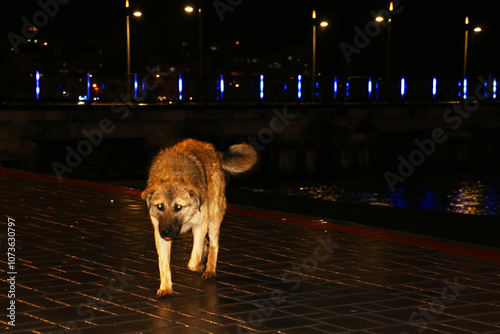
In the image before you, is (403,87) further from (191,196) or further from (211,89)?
(191,196)

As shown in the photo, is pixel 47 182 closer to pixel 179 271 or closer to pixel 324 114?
pixel 179 271

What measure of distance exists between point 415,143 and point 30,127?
23.7m

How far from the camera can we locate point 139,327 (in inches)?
228

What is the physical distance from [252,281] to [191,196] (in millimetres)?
1307

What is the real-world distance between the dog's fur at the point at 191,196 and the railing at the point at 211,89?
22.2 m

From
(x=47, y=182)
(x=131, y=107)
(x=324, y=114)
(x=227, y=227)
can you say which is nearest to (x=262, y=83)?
(x=324, y=114)

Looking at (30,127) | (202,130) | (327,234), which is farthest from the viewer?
(202,130)

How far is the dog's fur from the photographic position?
6508 millimetres

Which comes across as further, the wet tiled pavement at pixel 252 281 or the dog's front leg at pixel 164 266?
the dog's front leg at pixel 164 266

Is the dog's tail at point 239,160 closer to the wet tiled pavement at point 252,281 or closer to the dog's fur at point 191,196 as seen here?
the dog's fur at point 191,196

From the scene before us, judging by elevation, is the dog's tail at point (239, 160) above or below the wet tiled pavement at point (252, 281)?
above

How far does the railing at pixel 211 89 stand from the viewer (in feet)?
95.9

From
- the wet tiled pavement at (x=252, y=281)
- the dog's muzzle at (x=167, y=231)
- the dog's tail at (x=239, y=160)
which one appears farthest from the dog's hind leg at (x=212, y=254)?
the dog's muzzle at (x=167, y=231)

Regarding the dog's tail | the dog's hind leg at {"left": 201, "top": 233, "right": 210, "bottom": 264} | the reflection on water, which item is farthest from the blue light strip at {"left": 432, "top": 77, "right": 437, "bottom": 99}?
the dog's hind leg at {"left": 201, "top": 233, "right": 210, "bottom": 264}
